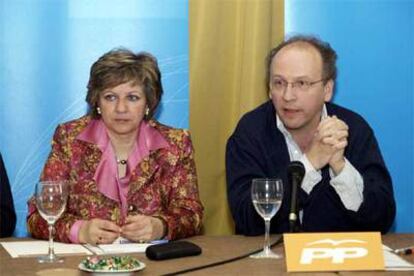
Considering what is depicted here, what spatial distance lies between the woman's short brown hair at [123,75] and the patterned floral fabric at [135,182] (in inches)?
5.7

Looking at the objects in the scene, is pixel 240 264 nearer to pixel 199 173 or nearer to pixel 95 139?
pixel 95 139

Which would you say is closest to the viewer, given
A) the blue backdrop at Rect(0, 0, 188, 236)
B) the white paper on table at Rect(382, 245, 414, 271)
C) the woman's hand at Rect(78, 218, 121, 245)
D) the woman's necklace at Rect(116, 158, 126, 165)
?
the white paper on table at Rect(382, 245, 414, 271)

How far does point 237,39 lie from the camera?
3.60 metres

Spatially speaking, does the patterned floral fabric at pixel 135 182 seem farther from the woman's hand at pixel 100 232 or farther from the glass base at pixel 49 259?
the glass base at pixel 49 259

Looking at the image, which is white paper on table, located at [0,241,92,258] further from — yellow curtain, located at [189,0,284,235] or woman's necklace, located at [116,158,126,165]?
yellow curtain, located at [189,0,284,235]

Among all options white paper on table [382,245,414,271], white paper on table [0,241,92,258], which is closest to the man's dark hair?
white paper on table [382,245,414,271]

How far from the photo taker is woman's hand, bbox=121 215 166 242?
2555mm

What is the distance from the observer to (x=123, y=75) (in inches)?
119

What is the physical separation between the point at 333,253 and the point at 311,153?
0.74 metres

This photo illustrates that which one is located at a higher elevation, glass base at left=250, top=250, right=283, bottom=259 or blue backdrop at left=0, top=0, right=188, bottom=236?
blue backdrop at left=0, top=0, right=188, bottom=236

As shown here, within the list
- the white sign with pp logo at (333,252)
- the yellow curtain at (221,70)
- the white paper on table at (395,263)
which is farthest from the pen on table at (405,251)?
the yellow curtain at (221,70)

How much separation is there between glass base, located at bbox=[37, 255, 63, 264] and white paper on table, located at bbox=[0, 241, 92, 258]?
6 centimetres

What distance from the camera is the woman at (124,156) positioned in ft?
9.46

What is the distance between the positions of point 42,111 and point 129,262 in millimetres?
1585
